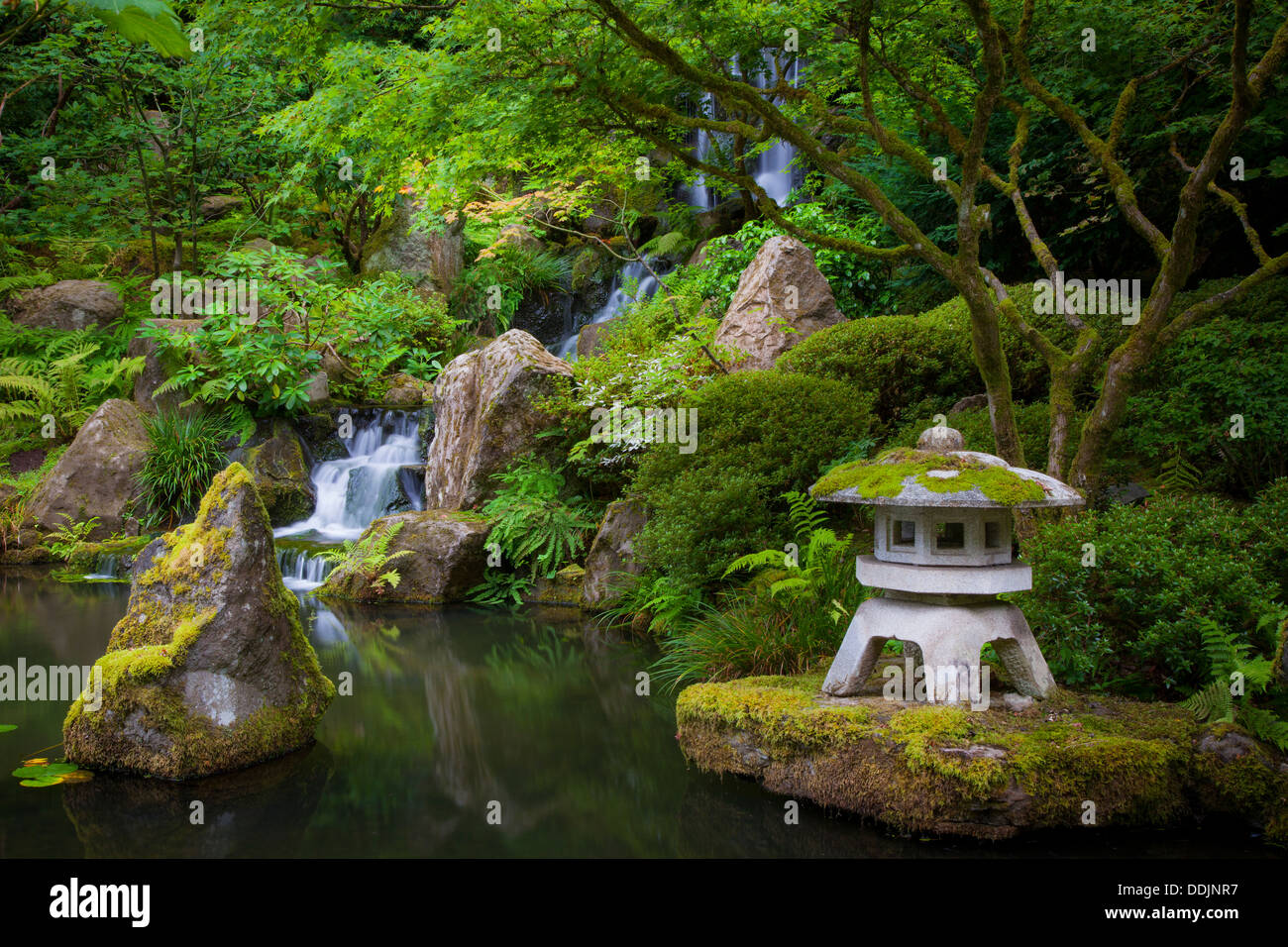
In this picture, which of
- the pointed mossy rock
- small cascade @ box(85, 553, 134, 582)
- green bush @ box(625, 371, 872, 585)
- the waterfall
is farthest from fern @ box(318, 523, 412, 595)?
the waterfall

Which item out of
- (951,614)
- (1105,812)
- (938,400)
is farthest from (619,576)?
(1105,812)

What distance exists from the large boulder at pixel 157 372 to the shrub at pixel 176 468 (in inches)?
32.0

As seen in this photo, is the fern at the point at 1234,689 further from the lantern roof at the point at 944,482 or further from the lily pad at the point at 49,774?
the lily pad at the point at 49,774

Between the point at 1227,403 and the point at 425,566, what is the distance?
27.0 feet

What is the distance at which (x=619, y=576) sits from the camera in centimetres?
1001

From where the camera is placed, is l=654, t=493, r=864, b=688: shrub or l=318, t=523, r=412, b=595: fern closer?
l=654, t=493, r=864, b=688: shrub

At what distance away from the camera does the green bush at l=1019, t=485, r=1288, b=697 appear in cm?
509

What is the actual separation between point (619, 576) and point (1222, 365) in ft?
19.4

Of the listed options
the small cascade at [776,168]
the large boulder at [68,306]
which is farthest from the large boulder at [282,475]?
the small cascade at [776,168]

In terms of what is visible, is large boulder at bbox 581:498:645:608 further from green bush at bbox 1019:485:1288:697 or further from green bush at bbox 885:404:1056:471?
green bush at bbox 1019:485:1288:697

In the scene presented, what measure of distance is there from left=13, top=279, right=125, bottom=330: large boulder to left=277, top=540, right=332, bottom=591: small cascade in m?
8.91
